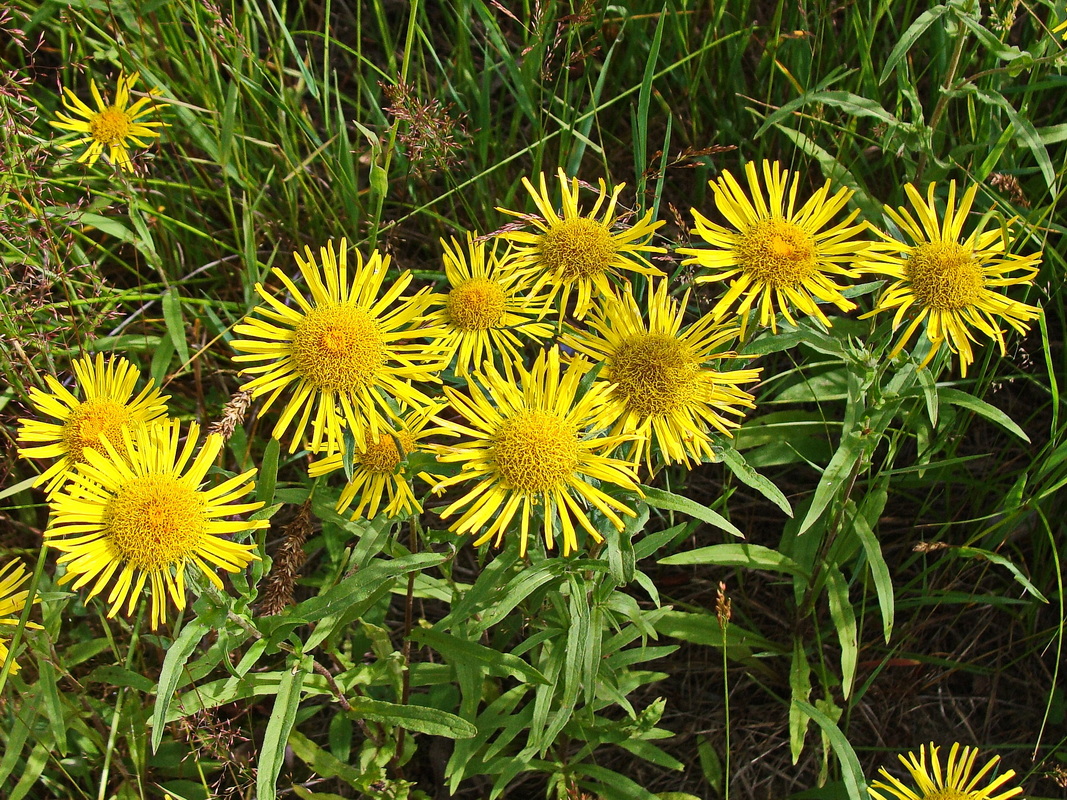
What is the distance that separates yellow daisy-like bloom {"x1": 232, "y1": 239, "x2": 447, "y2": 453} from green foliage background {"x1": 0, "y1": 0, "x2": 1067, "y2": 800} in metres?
0.19

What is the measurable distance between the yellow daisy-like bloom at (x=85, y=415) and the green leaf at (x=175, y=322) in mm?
209

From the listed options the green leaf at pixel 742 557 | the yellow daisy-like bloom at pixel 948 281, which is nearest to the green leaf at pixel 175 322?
the green leaf at pixel 742 557

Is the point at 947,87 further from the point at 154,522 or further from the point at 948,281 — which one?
the point at 154,522

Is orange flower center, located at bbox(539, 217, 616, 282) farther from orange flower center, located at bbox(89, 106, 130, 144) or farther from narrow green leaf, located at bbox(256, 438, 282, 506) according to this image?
orange flower center, located at bbox(89, 106, 130, 144)

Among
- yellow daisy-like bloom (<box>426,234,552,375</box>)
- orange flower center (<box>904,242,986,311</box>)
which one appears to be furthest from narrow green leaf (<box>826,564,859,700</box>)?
yellow daisy-like bloom (<box>426,234,552,375</box>)

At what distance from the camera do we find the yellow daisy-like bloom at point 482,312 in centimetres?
239

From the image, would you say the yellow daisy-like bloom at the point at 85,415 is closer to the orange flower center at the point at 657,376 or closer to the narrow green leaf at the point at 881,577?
the orange flower center at the point at 657,376

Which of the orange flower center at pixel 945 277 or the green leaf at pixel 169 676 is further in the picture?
the orange flower center at pixel 945 277

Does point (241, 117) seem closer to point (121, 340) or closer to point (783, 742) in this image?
point (121, 340)

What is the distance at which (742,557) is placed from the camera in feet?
8.71

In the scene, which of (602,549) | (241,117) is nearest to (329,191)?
(241,117)

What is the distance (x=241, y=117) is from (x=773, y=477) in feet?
7.37

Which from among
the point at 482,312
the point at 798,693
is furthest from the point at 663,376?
the point at 798,693

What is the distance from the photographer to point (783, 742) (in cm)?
283
